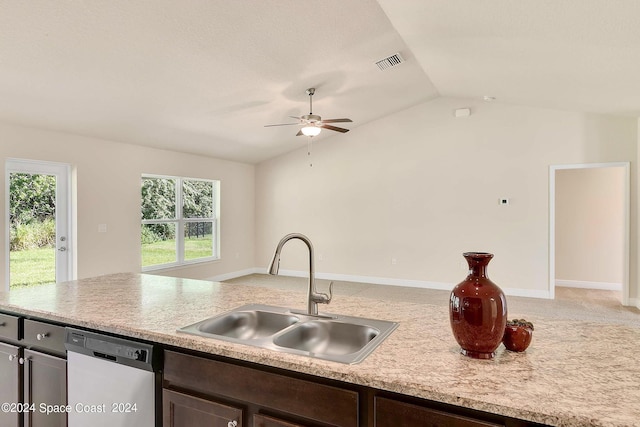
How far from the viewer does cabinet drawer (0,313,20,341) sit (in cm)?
188

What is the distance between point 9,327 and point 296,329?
1.55 metres

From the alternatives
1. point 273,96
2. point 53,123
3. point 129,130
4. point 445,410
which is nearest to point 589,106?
point 273,96

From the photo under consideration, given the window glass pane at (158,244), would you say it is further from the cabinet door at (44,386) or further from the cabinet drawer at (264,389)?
the cabinet drawer at (264,389)

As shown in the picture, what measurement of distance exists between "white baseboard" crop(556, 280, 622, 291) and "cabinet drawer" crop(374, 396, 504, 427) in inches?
267

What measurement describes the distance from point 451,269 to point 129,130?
5.34 metres

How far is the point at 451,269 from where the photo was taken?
619cm

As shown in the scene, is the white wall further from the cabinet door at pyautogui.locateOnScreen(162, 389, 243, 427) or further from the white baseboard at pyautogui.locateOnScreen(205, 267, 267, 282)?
the cabinet door at pyautogui.locateOnScreen(162, 389, 243, 427)

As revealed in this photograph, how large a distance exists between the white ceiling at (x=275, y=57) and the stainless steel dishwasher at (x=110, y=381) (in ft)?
7.39

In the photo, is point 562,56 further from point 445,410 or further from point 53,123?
point 53,123

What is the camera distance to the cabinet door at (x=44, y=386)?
1.74 meters

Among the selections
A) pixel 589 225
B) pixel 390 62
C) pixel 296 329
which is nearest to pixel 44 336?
pixel 296 329

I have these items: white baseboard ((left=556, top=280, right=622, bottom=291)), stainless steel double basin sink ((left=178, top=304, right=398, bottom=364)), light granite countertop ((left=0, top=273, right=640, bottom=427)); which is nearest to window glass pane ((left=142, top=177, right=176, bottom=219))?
light granite countertop ((left=0, top=273, right=640, bottom=427))

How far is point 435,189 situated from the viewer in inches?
248

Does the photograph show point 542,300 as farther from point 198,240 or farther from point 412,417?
point 198,240
